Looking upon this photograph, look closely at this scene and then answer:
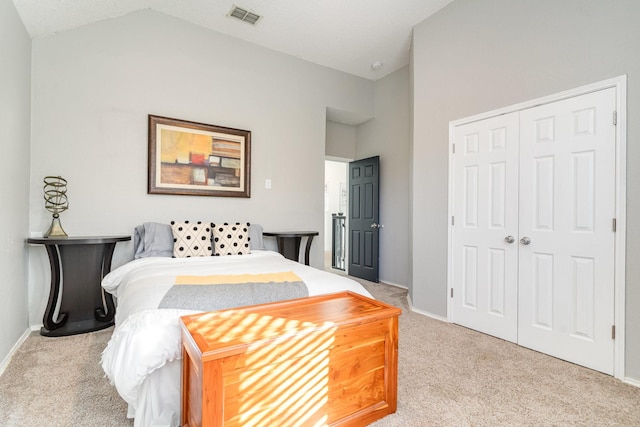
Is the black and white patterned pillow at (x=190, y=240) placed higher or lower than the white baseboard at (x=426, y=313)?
higher

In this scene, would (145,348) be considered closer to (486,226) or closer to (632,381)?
(486,226)

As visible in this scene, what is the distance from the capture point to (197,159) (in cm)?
342

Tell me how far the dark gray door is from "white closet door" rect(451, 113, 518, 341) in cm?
179

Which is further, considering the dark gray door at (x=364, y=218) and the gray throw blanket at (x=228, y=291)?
the dark gray door at (x=364, y=218)

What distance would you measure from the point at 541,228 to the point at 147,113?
379 cm

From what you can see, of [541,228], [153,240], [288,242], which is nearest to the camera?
[541,228]

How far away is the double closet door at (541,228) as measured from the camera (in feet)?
7.05

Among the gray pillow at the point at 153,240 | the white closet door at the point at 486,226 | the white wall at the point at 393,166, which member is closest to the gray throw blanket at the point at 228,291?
the gray pillow at the point at 153,240

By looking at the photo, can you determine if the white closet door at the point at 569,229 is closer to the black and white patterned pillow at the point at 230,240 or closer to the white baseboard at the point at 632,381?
the white baseboard at the point at 632,381

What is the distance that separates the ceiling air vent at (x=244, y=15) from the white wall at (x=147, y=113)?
386mm

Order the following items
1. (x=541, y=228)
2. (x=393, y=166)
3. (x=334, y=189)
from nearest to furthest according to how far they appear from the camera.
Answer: (x=541, y=228), (x=393, y=166), (x=334, y=189)

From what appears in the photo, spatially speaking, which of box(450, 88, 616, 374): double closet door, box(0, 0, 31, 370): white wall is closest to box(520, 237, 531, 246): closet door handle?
box(450, 88, 616, 374): double closet door

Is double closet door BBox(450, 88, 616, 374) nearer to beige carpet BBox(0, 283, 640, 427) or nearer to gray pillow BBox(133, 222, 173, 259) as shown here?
beige carpet BBox(0, 283, 640, 427)

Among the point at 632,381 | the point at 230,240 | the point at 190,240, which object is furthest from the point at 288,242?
the point at 632,381
